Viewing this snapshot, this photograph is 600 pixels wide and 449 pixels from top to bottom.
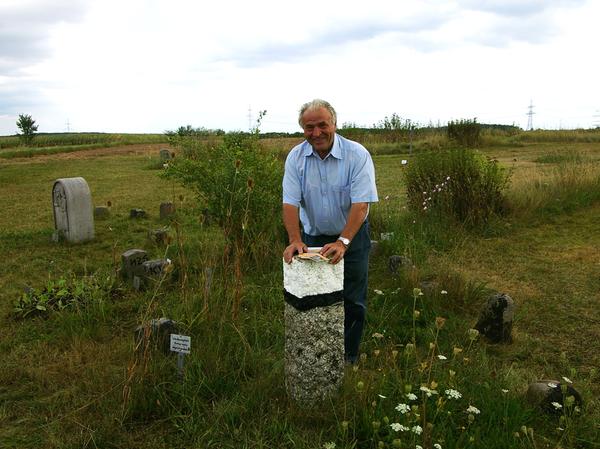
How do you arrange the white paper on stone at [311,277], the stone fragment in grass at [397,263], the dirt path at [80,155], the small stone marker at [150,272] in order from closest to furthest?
the white paper on stone at [311,277], the small stone marker at [150,272], the stone fragment in grass at [397,263], the dirt path at [80,155]

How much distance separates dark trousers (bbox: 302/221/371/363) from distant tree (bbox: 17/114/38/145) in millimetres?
36665

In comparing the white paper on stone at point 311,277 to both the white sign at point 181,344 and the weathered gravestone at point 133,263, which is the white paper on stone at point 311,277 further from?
the weathered gravestone at point 133,263

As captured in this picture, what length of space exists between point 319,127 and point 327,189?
40 centimetres

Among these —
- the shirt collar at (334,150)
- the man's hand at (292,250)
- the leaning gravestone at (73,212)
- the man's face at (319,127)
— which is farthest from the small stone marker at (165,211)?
the man's hand at (292,250)

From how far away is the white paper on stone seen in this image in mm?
2832

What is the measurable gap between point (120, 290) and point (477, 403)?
3607mm

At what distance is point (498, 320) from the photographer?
13.8 feet

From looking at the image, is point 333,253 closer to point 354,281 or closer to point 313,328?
point 313,328

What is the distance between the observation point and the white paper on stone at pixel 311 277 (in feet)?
9.29

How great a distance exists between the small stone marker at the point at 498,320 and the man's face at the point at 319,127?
2041 millimetres

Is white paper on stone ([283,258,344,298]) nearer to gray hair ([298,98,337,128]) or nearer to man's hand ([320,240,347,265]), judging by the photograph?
man's hand ([320,240,347,265])

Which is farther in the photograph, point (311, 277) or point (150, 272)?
point (150, 272)

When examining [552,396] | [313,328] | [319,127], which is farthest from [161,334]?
[552,396]

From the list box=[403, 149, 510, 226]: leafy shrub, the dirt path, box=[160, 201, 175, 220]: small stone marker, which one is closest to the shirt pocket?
box=[403, 149, 510, 226]: leafy shrub
